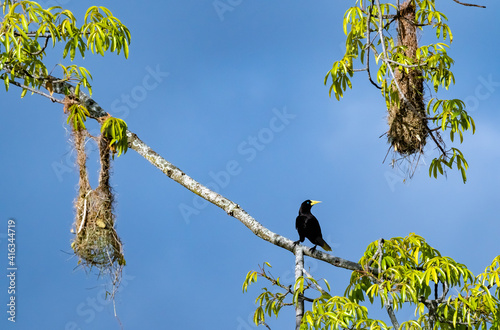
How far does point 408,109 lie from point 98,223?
11.1ft

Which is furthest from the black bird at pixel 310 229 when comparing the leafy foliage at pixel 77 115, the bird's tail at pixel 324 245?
the leafy foliage at pixel 77 115

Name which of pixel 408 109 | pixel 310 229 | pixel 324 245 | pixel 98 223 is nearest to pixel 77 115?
pixel 98 223

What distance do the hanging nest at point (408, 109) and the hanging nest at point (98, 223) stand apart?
9.78 ft

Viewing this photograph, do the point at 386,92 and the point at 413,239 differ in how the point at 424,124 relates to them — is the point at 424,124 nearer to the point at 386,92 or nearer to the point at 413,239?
the point at 386,92

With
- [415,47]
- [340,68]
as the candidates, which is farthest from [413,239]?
[415,47]

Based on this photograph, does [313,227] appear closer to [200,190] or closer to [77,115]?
[200,190]

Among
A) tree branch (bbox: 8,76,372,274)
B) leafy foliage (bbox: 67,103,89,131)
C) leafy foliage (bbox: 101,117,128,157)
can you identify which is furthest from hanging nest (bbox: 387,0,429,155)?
leafy foliage (bbox: 67,103,89,131)

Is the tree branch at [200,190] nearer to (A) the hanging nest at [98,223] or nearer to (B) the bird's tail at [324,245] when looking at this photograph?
(A) the hanging nest at [98,223]

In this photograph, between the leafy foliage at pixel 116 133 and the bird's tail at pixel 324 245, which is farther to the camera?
the bird's tail at pixel 324 245

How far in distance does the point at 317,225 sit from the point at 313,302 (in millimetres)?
1993

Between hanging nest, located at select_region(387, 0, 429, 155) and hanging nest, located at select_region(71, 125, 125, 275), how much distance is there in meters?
2.98

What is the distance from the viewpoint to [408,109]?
6.84 metres

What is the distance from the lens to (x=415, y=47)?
7.06 m

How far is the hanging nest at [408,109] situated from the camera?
6.72 metres
